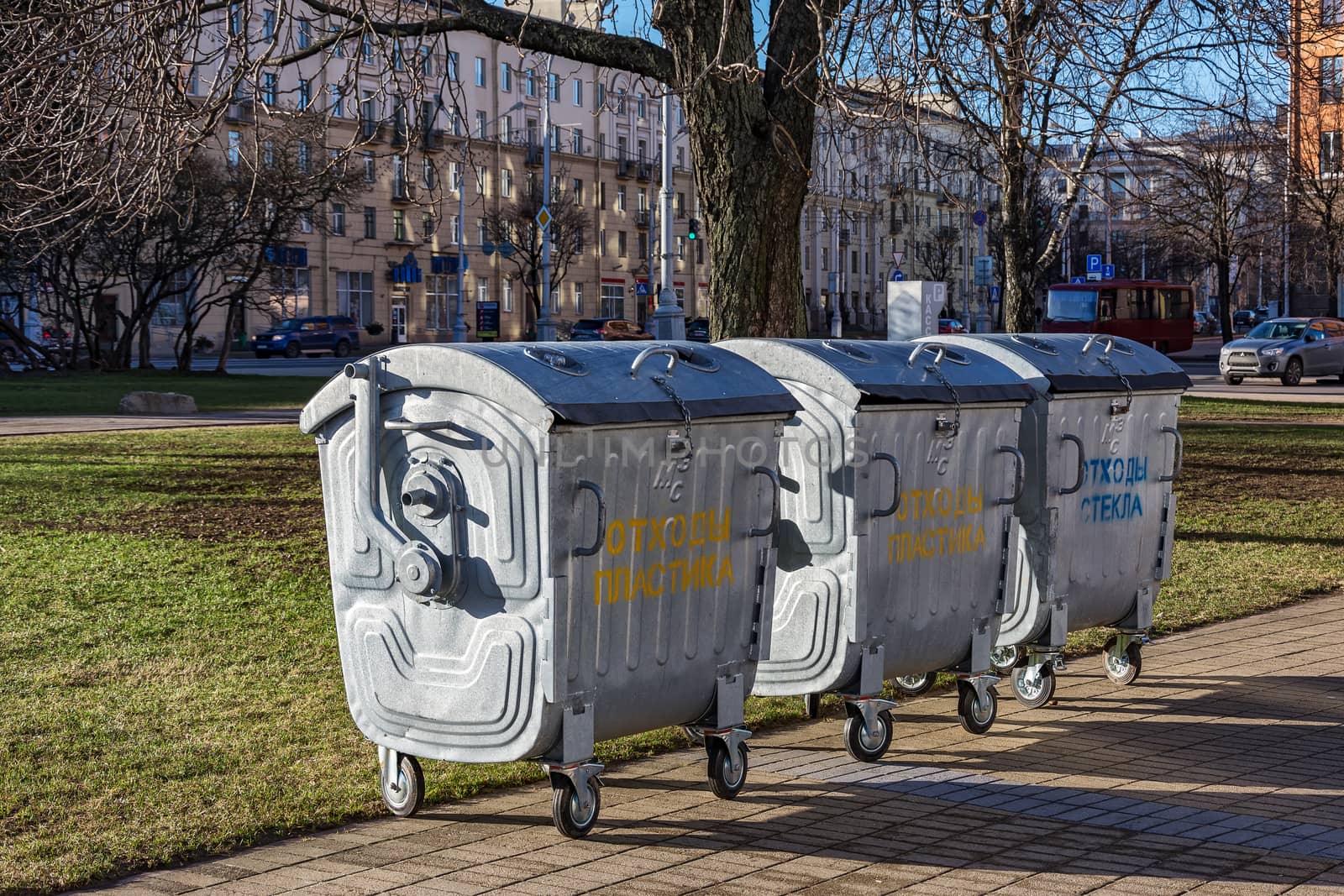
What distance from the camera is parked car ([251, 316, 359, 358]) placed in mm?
56969

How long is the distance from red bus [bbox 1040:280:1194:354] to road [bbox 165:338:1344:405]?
1396mm

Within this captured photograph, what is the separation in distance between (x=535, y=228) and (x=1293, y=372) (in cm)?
3732

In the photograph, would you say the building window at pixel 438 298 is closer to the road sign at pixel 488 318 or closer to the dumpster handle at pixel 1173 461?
the road sign at pixel 488 318

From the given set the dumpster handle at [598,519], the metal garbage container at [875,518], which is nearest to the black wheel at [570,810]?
the dumpster handle at [598,519]

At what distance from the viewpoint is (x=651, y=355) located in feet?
17.3

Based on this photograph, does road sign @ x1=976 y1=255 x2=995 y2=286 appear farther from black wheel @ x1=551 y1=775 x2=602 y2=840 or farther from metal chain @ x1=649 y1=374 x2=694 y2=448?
black wheel @ x1=551 y1=775 x2=602 y2=840

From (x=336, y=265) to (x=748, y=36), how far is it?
58948 millimetres

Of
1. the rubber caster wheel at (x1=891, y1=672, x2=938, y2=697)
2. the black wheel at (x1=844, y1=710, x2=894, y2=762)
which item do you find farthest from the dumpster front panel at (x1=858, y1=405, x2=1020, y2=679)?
the rubber caster wheel at (x1=891, y1=672, x2=938, y2=697)

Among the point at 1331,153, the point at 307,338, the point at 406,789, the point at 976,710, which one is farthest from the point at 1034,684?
the point at 307,338

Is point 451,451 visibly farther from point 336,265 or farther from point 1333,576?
point 336,265

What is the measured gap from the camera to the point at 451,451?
16.4 feet

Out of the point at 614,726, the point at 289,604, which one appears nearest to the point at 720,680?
the point at 614,726

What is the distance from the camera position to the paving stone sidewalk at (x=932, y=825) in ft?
15.6

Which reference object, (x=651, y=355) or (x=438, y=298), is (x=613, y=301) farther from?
(x=651, y=355)
